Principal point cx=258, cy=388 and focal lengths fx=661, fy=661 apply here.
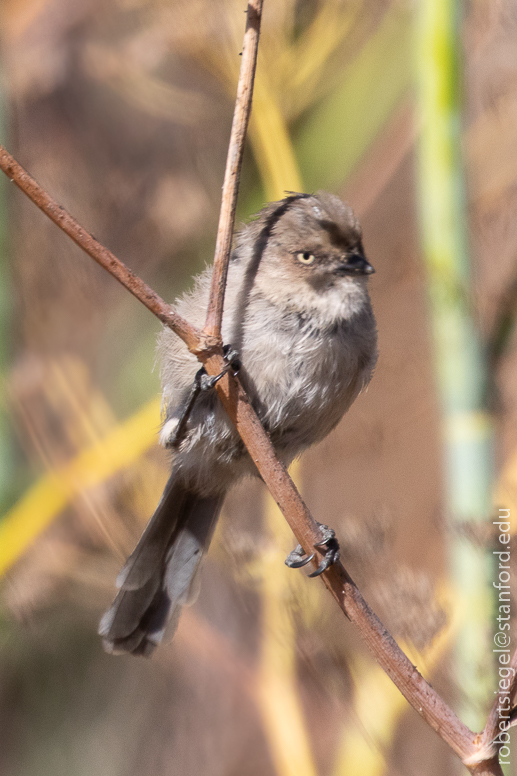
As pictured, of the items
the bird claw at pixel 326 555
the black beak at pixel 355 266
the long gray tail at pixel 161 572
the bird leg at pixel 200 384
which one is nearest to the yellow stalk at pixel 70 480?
the long gray tail at pixel 161 572

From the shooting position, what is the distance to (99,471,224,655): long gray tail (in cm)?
135

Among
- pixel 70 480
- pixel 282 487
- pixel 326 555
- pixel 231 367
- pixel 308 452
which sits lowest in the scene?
pixel 308 452

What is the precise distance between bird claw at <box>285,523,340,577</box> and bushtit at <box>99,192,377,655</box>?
0.77ft

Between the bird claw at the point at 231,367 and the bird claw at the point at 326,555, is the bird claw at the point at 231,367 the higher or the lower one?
the higher one

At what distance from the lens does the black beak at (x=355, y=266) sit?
3.90 ft

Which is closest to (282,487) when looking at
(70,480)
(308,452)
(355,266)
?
(355,266)

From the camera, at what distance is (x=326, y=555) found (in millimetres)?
1055

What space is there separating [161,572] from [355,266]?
2.52 ft

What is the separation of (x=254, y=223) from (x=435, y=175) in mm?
604

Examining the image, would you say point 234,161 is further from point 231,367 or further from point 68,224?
point 231,367

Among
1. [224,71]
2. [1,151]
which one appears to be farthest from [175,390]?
[224,71]

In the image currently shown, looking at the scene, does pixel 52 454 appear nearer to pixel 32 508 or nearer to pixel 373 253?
pixel 32 508

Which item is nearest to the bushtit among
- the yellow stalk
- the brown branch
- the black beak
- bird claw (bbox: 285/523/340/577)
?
the black beak

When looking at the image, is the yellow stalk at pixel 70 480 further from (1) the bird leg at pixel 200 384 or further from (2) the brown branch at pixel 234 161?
(2) the brown branch at pixel 234 161
